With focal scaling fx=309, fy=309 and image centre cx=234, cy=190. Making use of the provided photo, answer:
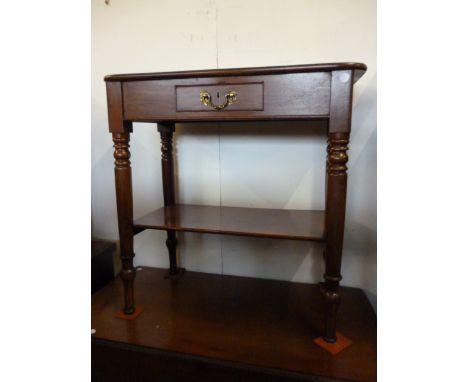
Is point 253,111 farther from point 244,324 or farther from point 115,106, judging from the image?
point 244,324

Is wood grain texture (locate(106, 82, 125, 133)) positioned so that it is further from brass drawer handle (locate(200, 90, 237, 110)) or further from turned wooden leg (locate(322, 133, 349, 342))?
turned wooden leg (locate(322, 133, 349, 342))

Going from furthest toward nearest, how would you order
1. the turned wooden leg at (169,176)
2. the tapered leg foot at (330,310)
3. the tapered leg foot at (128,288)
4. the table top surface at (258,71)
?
the turned wooden leg at (169,176), the tapered leg foot at (128,288), the tapered leg foot at (330,310), the table top surface at (258,71)

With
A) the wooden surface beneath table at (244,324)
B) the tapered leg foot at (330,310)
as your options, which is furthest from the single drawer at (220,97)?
the wooden surface beneath table at (244,324)

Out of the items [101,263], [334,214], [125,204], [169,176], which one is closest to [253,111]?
[334,214]

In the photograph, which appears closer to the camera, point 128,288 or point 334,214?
point 334,214

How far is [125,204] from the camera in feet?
3.17

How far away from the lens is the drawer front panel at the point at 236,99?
78 centimetres

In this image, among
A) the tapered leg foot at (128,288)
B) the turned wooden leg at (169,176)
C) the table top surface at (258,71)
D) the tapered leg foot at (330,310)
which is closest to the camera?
the table top surface at (258,71)

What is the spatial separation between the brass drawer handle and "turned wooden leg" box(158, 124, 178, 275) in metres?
0.43

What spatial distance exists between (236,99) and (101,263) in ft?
3.09

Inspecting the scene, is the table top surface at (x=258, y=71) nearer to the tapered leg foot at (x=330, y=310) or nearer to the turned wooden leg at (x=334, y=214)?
the turned wooden leg at (x=334, y=214)

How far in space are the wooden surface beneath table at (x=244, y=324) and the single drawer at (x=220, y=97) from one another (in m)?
0.66
